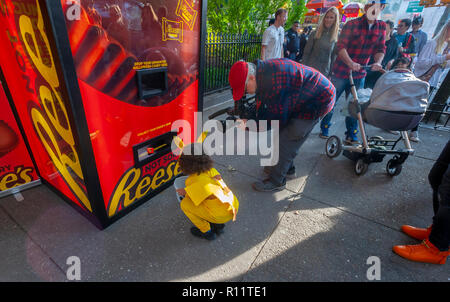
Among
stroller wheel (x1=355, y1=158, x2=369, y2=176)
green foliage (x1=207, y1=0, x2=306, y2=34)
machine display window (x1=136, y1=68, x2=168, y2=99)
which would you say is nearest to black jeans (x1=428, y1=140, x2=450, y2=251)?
stroller wheel (x1=355, y1=158, x2=369, y2=176)

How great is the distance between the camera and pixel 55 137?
1854 mm

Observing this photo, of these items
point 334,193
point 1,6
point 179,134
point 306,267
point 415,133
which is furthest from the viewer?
point 415,133

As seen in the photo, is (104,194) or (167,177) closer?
(104,194)

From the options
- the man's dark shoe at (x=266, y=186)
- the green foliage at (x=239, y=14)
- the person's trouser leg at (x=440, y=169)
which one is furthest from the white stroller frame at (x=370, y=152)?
the green foliage at (x=239, y=14)

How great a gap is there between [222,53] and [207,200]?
5.00 m

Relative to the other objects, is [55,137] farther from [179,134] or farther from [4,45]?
[179,134]

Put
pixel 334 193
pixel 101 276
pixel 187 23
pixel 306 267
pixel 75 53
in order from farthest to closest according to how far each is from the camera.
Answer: pixel 334 193, pixel 187 23, pixel 306 267, pixel 101 276, pixel 75 53

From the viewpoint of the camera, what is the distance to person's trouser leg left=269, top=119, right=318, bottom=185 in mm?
2316

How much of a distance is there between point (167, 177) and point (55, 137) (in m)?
1.09

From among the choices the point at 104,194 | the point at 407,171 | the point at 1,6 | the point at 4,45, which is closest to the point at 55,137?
the point at 104,194

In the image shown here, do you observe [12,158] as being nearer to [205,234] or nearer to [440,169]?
[205,234]

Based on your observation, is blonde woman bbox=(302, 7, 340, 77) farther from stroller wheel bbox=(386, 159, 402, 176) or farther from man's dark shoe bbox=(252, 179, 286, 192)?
man's dark shoe bbox=(252, 179, 286, 192)

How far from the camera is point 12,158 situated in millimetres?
2229

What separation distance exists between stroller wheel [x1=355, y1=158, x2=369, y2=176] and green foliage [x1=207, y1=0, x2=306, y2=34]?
7.21 meters
